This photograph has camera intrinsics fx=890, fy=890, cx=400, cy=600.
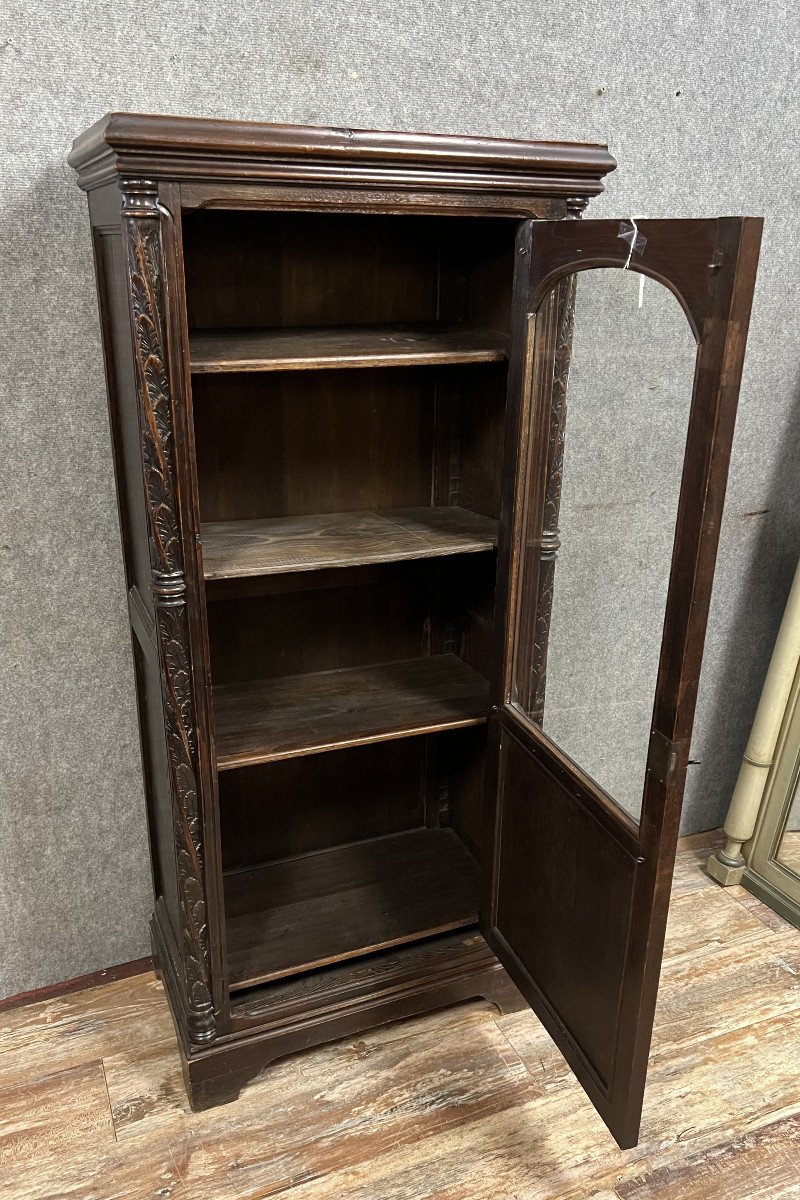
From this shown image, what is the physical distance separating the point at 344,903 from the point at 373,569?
1.77 ft

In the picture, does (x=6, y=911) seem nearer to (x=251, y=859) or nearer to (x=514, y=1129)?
(x=251, y=859)

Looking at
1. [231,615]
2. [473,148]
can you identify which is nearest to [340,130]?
Answer: [473,148]

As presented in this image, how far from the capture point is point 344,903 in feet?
4.70

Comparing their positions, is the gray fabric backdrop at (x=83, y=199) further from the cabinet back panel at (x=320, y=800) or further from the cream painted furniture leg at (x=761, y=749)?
the cream painted furniture leg at (x=761, y=749)

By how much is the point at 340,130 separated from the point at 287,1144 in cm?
126

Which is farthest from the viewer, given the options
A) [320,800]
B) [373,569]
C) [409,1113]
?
[320,800]

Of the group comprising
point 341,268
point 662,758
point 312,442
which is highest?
point 341,268

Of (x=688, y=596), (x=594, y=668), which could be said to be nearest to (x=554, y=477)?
(x=594, y=668)

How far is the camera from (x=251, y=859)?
4.99 ft

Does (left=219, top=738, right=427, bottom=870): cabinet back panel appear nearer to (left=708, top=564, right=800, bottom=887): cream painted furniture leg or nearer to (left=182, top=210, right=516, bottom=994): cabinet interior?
(left=182, top=210, right=516, bottom=994): cabinet interior

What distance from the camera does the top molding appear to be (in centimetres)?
86

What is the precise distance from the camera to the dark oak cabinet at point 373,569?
0.91 m

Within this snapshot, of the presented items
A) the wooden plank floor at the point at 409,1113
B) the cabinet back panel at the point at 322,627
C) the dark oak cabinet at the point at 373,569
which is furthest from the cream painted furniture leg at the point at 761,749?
the cabinet back panel at the point at 322,627

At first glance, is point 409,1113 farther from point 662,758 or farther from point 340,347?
point 340,347
